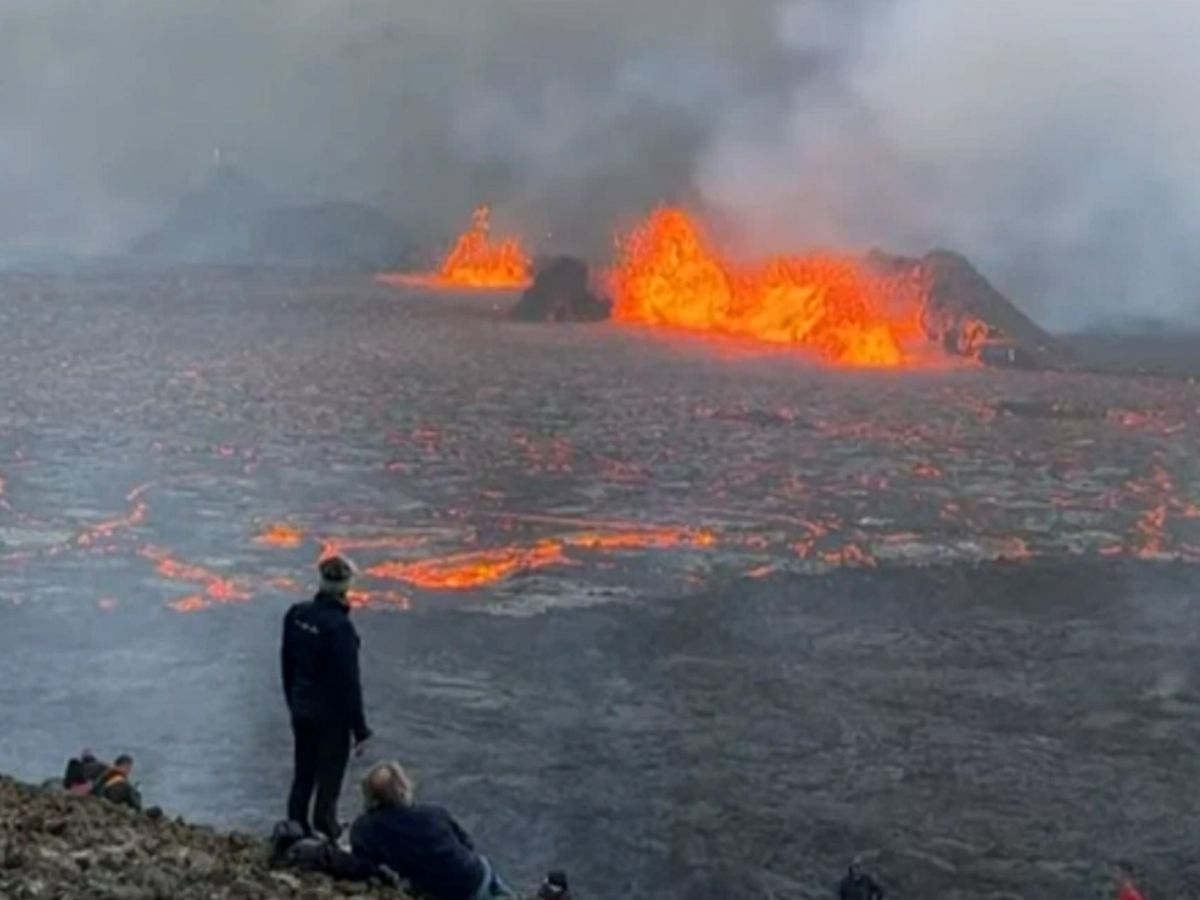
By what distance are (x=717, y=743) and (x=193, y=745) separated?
1301 centimetres

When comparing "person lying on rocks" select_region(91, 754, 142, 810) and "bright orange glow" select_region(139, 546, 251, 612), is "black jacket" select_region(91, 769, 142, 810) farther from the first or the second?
"bright orange glow" select_region(139, 546, 251, 612)

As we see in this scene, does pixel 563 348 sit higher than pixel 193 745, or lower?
higher

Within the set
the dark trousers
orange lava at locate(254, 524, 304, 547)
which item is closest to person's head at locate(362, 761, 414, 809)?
the dark trousers

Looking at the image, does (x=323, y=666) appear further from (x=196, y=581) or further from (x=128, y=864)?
(x=196, y=581)

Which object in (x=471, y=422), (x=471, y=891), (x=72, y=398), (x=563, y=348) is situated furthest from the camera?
(x=563, y=348)

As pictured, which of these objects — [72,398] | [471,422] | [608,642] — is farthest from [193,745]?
[72,398]

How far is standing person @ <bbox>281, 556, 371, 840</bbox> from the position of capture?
14359 millimetres

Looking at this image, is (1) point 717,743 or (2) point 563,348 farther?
(2) point 563,348

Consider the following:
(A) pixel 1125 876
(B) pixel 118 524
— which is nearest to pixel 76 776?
(A) pixel 1125 876

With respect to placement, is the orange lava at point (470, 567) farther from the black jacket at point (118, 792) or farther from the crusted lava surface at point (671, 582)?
the black jacket at point (118, 792)

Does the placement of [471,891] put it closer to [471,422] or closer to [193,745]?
[193,745]

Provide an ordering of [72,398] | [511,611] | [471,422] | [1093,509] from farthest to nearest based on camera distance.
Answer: [72,398], [471,422], [1093,509], [511,611]

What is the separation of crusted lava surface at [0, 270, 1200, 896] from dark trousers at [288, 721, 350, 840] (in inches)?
646

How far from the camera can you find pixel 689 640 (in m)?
53.6
